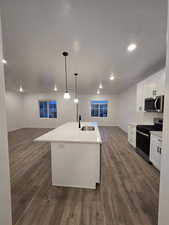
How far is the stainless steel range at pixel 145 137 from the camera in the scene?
2766 millimetres

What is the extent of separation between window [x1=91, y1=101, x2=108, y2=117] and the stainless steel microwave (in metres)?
4.35

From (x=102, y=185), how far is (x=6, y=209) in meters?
1.55

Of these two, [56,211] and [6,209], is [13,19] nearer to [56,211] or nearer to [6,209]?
[6,209]

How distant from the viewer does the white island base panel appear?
6.06ft

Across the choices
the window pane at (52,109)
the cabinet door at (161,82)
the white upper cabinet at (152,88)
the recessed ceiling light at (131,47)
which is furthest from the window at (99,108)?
the recessed ceiling light at (131,47)

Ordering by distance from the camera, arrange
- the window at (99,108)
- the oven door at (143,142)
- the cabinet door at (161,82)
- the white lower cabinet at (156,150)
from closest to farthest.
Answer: the white lower cabinet at (156,150) → the cabinet door at (161,82) → the oven door at (143,142) → the window at (99,108)

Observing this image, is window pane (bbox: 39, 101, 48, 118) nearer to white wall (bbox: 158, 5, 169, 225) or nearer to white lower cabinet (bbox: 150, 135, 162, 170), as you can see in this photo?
white lower cabinet (bbox: 150, 135, 162, 170)

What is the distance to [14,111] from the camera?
22.1 ft

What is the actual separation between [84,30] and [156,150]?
2765 mm

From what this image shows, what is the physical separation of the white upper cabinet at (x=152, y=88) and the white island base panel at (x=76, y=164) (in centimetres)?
227

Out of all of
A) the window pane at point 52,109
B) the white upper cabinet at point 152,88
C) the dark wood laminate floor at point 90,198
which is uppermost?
the white upper cabinet at point 152,88

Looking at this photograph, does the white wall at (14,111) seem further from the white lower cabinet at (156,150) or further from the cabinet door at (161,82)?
the cabinet door at (161,82)

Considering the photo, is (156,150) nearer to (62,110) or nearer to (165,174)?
(165,174)

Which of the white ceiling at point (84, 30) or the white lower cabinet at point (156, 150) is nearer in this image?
the white ceiling at point (84, 30)
